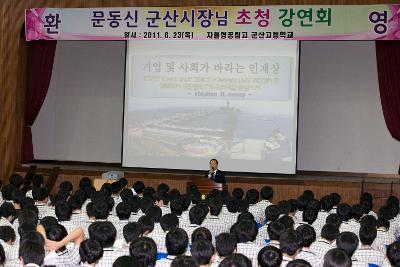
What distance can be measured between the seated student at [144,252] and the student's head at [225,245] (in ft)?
1.53

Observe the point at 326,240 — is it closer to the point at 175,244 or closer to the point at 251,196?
the point at 175,244

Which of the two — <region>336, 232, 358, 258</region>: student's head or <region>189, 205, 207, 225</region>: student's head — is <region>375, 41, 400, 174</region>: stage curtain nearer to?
<region>189, 205, 207, 225</region>: student's head

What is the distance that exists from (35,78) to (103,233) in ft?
21.6

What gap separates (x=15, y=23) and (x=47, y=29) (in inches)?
26.1

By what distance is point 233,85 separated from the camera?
892cm

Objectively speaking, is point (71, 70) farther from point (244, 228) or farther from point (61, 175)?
point (244, 228)

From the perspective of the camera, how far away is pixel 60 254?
343cm

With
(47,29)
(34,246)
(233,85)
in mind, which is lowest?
(34,246)

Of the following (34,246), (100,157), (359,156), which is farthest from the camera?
(100,157)

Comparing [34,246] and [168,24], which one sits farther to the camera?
[168,24]

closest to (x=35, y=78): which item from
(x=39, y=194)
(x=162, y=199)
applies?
(x=39, y=194)

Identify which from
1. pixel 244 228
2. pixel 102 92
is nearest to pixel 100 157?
pixel 102 92

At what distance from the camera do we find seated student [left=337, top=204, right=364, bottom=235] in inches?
195

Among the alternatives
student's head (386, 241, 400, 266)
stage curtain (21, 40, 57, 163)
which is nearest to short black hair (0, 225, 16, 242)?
student's head (386, 241, 400, 266)
